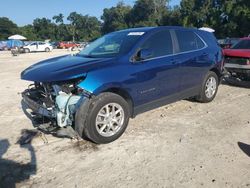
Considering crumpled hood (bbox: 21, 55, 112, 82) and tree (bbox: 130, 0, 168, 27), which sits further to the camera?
tree (bbox: 130, 0, 168, 27)

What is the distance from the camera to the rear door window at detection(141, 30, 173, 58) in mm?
5773

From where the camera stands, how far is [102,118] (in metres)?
5.05

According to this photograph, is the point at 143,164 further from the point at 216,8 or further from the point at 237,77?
the point at 216,8

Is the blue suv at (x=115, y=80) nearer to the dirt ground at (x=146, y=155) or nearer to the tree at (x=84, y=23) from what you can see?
the dirt ground at (x=146, y=155)

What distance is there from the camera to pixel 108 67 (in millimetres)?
5094

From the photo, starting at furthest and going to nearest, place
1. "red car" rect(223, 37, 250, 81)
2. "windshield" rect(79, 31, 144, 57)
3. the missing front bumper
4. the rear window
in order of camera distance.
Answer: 1. "red car" rect(223, 37, 250, 81)
2. the rear window
3. "windshield" rect(79, 31, 144, 57)
4. the missing front bumper

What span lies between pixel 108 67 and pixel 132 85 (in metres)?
0.54

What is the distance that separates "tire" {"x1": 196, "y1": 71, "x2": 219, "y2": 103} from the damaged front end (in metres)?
3.33

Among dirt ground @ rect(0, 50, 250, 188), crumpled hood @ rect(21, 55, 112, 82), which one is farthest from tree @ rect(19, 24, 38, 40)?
dirt ground @ rect(0, 50, 250, 188)

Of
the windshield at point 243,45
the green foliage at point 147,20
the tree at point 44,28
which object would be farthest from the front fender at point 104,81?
the tree at point 44,28

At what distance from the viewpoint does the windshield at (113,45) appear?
18.4ft

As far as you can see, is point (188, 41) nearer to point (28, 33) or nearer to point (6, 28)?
point (28, 33)

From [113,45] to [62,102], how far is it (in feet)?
5.53

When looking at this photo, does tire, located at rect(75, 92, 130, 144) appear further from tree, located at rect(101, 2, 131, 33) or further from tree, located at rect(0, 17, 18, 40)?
tree, located at rect(0, 17, 18, 40)
